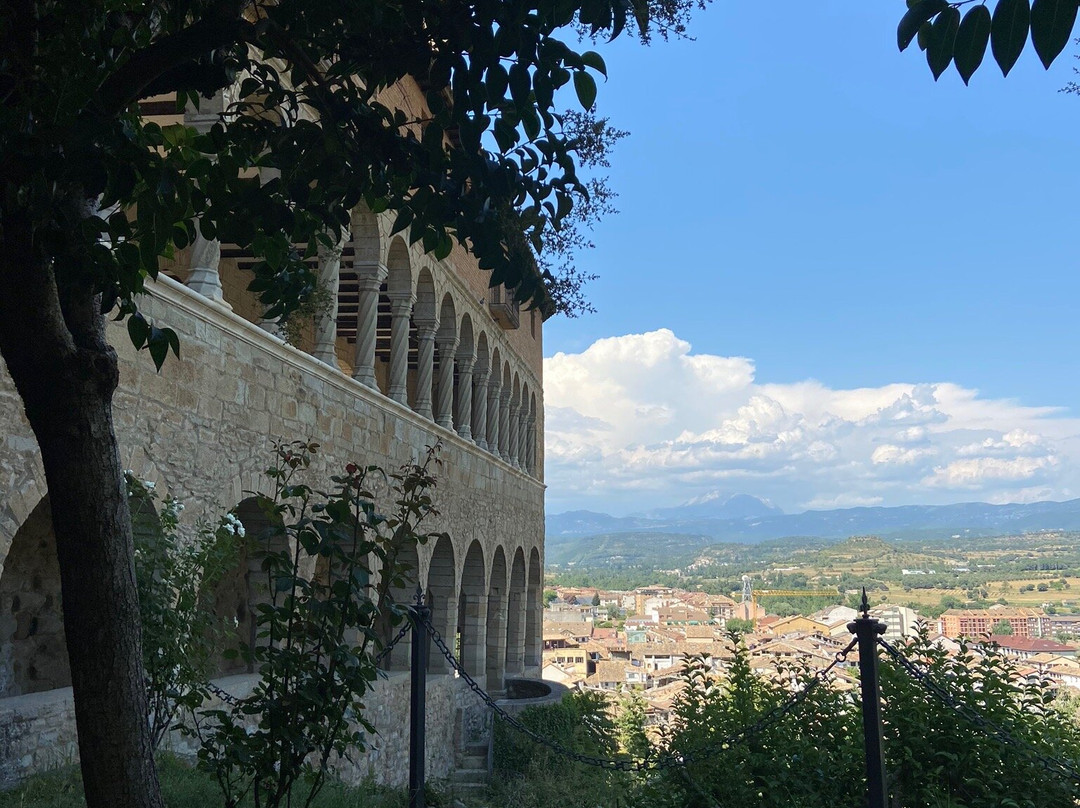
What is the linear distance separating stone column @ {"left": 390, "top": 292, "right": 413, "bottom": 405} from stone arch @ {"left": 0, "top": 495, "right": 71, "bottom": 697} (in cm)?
552

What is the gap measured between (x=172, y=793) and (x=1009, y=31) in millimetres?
4955

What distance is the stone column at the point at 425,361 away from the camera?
1392cm

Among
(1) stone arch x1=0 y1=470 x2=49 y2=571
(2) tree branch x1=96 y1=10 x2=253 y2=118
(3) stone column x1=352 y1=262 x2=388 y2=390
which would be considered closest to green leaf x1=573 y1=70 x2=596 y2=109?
(2) tree branch x1=96 y1=10 x2=253 y2=118

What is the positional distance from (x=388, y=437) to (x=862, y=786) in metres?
7.63

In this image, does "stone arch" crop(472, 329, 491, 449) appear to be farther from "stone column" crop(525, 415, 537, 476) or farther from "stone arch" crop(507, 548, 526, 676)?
"stone column" crop(525, 415, 537, 476)

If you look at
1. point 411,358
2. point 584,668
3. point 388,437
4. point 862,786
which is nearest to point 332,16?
point 862,786

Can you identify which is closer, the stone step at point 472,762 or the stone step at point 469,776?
the stone step at point 469,776

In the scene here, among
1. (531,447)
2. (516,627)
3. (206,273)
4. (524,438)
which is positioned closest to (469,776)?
(516,627)

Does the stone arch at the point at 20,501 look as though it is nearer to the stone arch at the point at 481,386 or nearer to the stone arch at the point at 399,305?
the stone arch at the point at 399,305

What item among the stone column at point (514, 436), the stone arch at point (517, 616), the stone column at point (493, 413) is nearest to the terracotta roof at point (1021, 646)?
the stone column at point (493, 413)

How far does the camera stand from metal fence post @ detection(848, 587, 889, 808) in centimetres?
410

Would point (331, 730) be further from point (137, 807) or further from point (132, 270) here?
point (132, 270)

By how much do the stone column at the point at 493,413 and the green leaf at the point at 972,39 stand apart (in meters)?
16.3

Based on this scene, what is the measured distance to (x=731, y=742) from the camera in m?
4.78
